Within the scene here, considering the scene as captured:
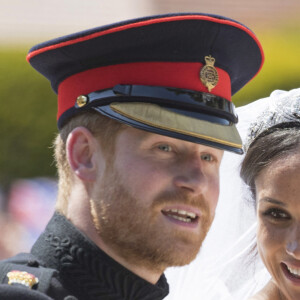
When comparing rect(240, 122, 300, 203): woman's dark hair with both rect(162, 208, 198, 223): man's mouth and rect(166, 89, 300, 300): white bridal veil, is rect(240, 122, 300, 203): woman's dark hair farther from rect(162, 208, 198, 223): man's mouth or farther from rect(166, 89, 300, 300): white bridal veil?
rect(162, 208, 198, 223): man's mouth

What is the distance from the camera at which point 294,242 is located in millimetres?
3160

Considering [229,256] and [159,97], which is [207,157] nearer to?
[159,97]

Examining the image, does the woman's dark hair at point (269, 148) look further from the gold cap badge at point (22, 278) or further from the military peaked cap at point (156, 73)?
the gold cap badge at point (22, 278)

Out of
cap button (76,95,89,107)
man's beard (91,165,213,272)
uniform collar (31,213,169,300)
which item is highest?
cap button (76,95,89,107)

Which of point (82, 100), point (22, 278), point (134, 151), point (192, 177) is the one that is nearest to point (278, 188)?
point (192, 177)

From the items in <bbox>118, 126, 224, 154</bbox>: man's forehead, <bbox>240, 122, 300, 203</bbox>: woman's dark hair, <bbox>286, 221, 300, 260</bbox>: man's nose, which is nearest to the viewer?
<bbox>118, 126, 224, 154</bbox>: man's forehead

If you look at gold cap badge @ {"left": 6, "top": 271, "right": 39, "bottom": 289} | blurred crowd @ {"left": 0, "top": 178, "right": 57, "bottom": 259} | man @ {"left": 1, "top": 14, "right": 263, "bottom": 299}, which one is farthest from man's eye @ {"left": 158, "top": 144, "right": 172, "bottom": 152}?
blurred crowd @ {"left": 0, "top": 178, "right": 57, "bottom": 259}

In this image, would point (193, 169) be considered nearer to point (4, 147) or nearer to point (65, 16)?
point (4, 147)

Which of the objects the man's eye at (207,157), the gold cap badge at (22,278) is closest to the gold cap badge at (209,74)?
the man's eye at (207,157)

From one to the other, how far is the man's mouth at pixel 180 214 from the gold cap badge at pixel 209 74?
0.50m

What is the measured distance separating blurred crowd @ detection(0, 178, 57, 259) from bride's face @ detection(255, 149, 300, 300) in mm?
5250

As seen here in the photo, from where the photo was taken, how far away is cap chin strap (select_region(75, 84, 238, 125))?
283 centimetres

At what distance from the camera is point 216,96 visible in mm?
2994

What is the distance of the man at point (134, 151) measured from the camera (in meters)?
2.70
